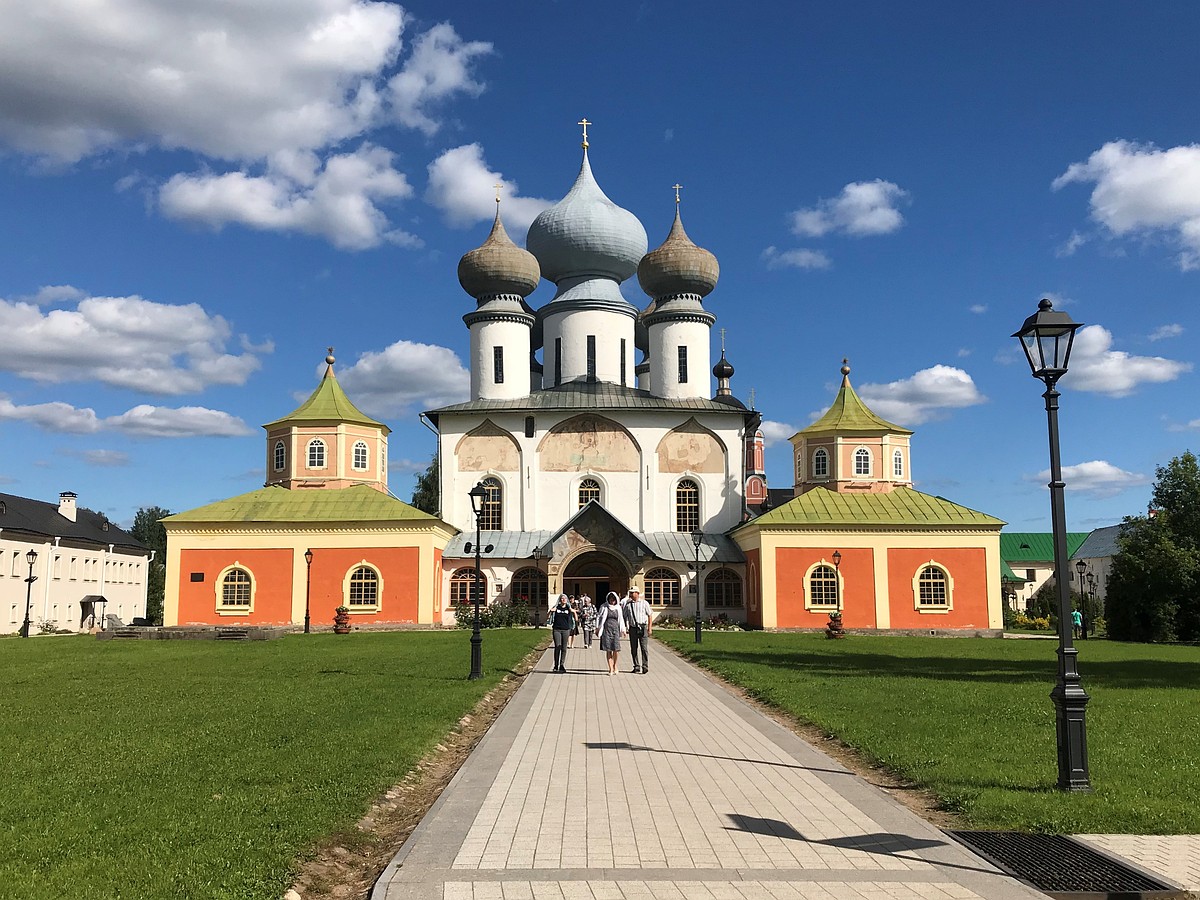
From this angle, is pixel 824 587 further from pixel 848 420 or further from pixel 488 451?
pixel 488 451

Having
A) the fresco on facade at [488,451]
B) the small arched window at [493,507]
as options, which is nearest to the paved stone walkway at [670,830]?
the small arched window at [493,507]

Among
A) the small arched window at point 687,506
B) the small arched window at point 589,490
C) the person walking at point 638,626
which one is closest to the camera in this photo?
the person walking at point 638,626

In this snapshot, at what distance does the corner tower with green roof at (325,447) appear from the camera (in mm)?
41688

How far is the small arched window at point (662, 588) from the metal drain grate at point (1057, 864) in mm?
32653

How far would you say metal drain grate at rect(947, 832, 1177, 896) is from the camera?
6160 mm

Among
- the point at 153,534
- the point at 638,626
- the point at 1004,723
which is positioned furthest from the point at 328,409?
the point at 153,534

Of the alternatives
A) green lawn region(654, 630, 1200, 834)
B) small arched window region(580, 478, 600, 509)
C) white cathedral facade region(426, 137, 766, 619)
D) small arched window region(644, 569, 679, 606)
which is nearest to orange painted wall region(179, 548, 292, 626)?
white cathedral facade region(426, 137, 766, 619)

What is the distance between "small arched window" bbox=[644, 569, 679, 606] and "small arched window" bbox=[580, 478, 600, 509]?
3915mm

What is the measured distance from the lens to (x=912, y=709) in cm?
1399

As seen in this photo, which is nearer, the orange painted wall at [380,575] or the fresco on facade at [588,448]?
the orange painted wall at [380,575]

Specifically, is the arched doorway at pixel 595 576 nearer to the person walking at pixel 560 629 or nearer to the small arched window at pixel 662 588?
the small arched window at pixel 662 588

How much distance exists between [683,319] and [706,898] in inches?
1556

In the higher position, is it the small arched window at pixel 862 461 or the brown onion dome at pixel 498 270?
the brown onion dome at pixel 498 270

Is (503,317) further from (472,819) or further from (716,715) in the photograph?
(472,819)
